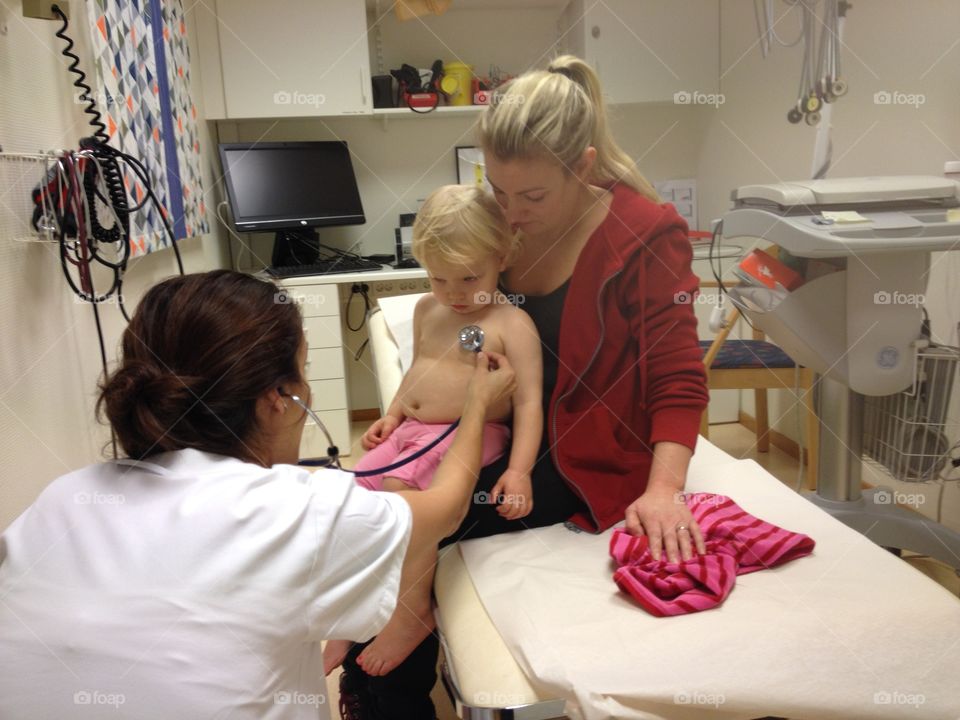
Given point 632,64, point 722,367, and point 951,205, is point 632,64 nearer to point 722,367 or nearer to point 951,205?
point 722,367

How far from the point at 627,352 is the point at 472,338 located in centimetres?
26

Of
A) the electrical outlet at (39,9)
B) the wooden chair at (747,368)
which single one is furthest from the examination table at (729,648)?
the wooden chair at (747,368)

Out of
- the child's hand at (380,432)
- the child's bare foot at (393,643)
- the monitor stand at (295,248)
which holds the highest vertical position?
the monitor stand at (295,248)

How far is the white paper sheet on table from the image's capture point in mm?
914

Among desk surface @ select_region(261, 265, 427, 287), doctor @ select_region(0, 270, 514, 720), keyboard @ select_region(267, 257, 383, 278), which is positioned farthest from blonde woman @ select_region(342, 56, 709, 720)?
keyboard @ select_region(267, 257, 383, 278)

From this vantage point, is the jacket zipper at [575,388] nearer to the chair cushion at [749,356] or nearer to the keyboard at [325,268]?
the chair cushion at [749,356]

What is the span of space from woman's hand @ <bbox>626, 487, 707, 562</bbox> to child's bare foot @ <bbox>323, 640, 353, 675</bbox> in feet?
1.97

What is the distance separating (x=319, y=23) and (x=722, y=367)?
2187mm

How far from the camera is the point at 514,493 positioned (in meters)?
1.26

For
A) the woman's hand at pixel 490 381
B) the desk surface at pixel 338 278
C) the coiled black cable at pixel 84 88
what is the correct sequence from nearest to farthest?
the woman's hand at pixel 490 381
the coiled black cable at pixel 84 88
the desk surface at pixel 338 278

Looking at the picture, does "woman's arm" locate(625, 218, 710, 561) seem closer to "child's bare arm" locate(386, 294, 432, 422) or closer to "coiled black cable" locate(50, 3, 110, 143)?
"child's bare arm" locate(386, 294, 432, 422)

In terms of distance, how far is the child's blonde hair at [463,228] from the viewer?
4.09 ft

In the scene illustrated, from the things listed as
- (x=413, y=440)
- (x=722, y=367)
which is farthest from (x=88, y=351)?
(x=722, y=367)

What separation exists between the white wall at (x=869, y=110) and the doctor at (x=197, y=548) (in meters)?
1.76
